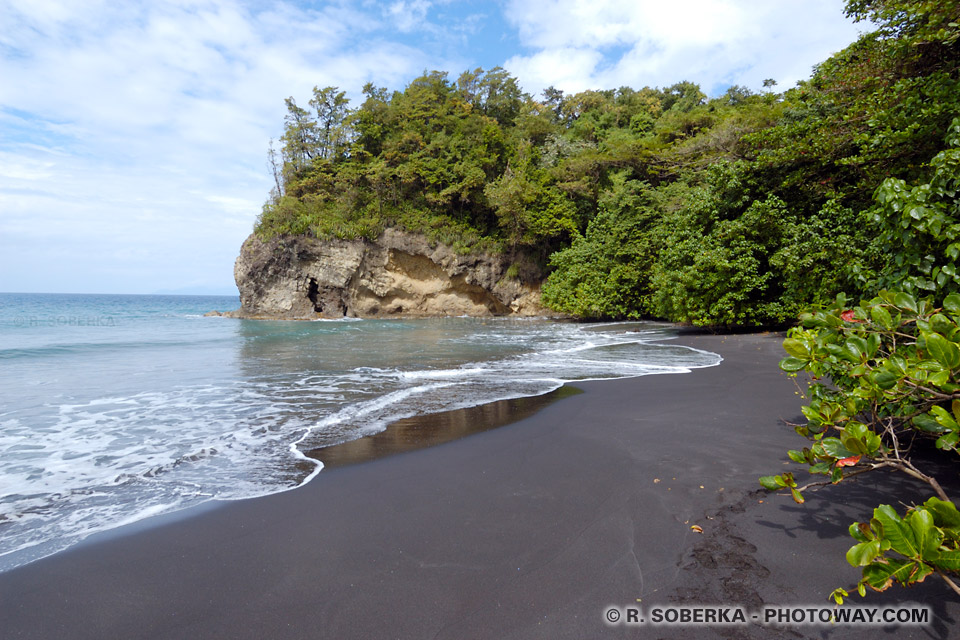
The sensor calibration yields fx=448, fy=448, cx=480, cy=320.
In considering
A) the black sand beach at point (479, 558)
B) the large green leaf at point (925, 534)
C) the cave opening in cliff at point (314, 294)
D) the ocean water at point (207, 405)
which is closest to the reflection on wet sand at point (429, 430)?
the ocean water at point (207, 405)

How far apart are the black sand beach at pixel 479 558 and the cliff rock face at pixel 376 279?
81.6 feet

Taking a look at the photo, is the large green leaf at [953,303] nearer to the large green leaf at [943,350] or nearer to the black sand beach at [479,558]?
the large green leaf at [943,350]

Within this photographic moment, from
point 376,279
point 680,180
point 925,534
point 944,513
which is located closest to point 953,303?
point 944,513

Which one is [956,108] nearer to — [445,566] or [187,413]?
[445,566]

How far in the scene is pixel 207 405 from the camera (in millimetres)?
6703

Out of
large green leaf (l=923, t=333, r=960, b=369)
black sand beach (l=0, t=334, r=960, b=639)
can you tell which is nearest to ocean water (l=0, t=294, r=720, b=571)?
black sand beach (l=0, t=334, r=960, b=639)

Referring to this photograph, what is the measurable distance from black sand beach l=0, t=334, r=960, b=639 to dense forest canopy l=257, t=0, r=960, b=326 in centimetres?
196

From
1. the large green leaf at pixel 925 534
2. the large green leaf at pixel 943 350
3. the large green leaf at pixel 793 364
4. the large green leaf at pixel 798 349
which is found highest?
the large green leaf at pixel 943 350

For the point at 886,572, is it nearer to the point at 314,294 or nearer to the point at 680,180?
the point at 680,180

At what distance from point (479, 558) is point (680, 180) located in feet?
75.1

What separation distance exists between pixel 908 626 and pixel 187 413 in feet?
24.2

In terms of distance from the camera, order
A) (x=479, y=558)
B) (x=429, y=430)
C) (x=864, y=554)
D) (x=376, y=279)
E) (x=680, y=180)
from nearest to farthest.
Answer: (x=864, y=554) < (x=479, y=558) < (x=429, y=430) < (x=680, y=180) < (x=376, y=279)

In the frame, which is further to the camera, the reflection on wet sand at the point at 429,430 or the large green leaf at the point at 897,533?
the reflection on wet sand at the point at 429,430

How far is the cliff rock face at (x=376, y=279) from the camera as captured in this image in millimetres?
28188
